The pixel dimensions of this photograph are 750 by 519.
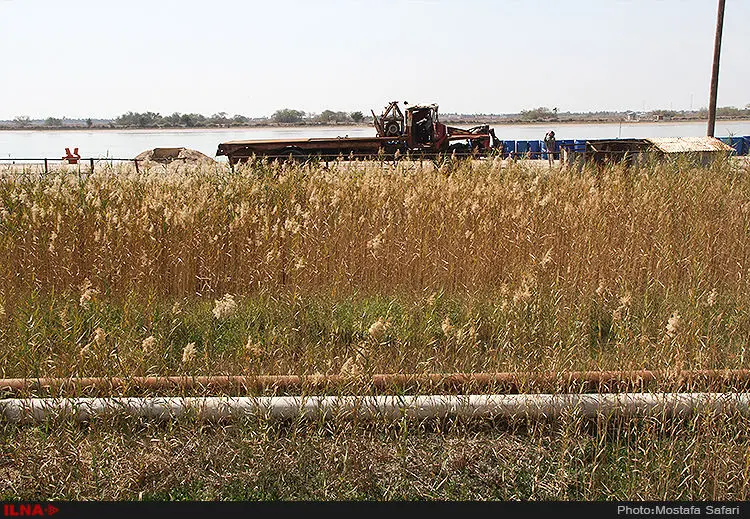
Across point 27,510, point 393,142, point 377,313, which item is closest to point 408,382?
point 377,313

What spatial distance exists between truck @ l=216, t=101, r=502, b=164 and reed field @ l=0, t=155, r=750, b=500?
13399 mm

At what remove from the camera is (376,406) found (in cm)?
375

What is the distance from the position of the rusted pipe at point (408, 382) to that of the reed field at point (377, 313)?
0.12 meters

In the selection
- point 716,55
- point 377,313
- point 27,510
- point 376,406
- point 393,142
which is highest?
point 716,55

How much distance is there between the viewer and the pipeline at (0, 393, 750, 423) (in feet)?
12.1

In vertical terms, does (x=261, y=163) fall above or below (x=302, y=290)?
above

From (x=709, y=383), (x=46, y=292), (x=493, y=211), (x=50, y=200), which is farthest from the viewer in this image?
(x=50, y=200)

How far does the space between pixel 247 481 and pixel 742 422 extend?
2.75 meters

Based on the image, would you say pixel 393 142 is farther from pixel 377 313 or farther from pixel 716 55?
pixel 377 313

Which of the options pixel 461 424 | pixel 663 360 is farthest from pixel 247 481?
pixel 663 360

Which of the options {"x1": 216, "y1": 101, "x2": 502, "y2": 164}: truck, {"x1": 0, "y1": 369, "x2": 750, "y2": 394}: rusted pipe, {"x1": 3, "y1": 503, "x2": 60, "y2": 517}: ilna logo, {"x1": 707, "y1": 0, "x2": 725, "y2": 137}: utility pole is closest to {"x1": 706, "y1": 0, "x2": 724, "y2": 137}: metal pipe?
{"x1": 707, "y1": 0, "x2": 725, "y2": 137}: utility pole

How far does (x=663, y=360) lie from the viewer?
4230 millimetres

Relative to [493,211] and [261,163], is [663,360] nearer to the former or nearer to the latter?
[493,211]

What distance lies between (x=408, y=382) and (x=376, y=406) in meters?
0.40
